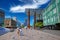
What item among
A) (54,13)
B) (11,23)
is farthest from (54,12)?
(11,23)

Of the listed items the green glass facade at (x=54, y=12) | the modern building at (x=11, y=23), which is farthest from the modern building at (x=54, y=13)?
the modern building at (x=11, y=23)

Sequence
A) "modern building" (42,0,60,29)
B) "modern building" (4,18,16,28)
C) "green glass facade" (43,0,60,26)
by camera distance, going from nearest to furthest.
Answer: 1. "green glass facade" (43,0,60,26)
2. "modern building" (42,0,60,29)
3. "modern building" (4,18,16,28)

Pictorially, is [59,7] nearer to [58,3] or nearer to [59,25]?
[58,3]

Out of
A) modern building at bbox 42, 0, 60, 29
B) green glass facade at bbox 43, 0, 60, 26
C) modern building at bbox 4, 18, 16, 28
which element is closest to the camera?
green glass facade at bbox 43, 0, 60, 26

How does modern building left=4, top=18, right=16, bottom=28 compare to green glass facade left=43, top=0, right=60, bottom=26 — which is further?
modern building left=4, top=18, right=16, bottom=28

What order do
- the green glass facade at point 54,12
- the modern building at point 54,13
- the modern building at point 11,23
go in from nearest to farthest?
the green glass facade at point 54,12 < the modern building at point 54,13 < the modern building at point 11,23

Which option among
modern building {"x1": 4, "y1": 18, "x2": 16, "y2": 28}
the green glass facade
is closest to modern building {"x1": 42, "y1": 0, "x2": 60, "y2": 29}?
the green glass facade

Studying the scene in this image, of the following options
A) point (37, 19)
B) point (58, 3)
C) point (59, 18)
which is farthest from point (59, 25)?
point (37, 19)

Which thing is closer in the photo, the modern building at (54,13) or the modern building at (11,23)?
the modern building at (54,13)

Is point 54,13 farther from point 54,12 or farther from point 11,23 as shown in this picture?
point 11,23

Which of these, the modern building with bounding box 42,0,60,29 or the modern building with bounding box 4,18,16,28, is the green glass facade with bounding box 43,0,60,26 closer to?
the modern building with bounding box 42,0,60,29

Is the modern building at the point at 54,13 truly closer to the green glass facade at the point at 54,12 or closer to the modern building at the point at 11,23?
the green glass facade at the point at 54,12

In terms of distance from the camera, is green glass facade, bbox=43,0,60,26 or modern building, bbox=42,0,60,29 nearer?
green glass facade, bbox=43,0,60,26

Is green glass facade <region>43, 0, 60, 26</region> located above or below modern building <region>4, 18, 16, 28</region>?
above
